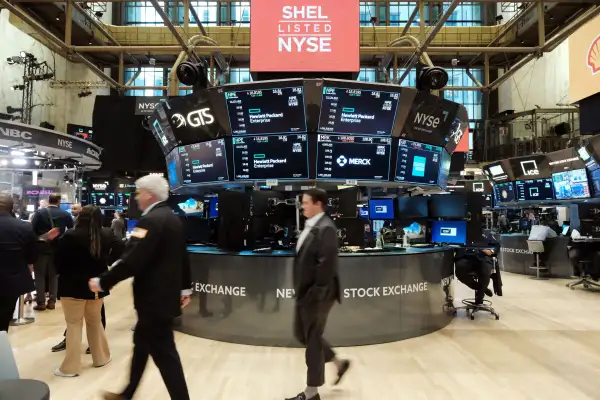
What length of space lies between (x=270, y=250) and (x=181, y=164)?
2.30 meters

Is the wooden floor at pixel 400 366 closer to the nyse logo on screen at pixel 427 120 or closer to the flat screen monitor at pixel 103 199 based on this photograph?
the nyse logo on screen at pixel 427 120

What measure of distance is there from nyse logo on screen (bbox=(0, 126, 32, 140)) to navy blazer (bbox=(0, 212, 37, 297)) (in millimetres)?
6985

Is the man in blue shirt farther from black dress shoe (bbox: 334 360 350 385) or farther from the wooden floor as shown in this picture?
black dress shoe (bbox: 334 360 350 385)

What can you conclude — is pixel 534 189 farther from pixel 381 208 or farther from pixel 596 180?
pixel 381 208

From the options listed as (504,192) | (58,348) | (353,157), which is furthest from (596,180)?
(58,348)

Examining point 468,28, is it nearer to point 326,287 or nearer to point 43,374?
point 326,287

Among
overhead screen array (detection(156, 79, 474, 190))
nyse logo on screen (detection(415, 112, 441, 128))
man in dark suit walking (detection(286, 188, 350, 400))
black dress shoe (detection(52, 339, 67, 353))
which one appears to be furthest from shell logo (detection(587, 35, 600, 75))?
black dress shoe (detection(52, 339, 67, 353))

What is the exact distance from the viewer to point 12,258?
3732 mm

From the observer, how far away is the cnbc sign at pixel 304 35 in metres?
5.47

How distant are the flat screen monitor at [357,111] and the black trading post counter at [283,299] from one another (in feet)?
5.88

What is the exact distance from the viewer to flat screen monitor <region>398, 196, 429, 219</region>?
6.61m

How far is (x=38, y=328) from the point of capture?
220 inches

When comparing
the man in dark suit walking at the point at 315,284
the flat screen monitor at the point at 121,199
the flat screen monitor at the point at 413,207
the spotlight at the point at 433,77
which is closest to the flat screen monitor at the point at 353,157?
the flat screen monitor at the point at 413,207

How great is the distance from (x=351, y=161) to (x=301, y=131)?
818 millimetres
